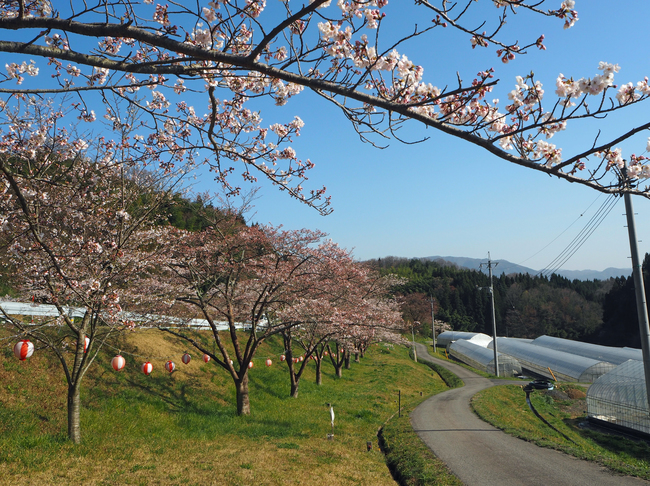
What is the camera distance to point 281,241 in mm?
18141

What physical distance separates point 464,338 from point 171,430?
56408 millimetres

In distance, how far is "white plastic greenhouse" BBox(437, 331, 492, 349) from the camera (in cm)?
5603

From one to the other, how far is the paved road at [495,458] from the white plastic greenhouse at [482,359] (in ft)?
80.0

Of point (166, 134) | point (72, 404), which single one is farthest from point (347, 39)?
point (72, 404)

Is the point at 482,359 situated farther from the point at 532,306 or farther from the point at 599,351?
the point at 532,306

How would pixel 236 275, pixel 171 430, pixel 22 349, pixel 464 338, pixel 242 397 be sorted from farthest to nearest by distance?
1. pixel 464 338
2. pixel 236 275
3. pixel 242 397
4. pixel 171 430
5. pixel 22 349

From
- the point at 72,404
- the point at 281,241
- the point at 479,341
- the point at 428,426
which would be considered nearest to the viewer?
the point at 72,404

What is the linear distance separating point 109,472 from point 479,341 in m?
55.8

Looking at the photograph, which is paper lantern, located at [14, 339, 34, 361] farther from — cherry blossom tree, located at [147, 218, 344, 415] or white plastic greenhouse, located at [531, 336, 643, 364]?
white plastic greenhouse, located at [531, 336, 643, 364]

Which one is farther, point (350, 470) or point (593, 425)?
point (593, 425)

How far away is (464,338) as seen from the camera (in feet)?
198

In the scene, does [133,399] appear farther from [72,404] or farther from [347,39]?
[347,39]

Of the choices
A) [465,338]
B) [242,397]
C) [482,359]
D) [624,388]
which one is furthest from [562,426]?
[465,338]

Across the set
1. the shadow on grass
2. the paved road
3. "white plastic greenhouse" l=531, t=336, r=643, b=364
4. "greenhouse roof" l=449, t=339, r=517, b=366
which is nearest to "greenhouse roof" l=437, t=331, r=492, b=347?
"greenhouse roof" l=449, t=339, r=517, b=366
